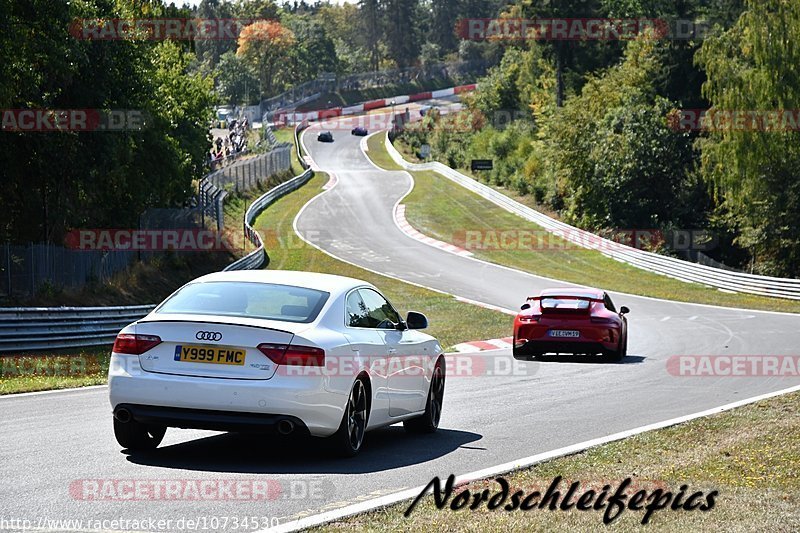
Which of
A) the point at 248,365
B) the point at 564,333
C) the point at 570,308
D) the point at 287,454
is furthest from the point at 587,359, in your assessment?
the point at 248,365

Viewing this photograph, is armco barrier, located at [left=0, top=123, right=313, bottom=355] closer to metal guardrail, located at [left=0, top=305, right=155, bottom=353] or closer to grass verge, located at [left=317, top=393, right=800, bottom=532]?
metal guardrail, located at [left=0, top=305, right=155, bottom=353]

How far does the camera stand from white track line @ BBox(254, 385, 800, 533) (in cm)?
684

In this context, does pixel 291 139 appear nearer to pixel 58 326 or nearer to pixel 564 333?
pixel 58 326

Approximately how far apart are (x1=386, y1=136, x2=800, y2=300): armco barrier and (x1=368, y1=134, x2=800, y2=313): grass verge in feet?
1.38

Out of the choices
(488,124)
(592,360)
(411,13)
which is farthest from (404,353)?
(411,13)

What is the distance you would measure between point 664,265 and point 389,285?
1368cm

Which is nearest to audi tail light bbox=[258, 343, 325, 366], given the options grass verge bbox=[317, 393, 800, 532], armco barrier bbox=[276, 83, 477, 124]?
grass verge bbox=[317, 393, 800, 532]

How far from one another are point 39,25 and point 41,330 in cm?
773

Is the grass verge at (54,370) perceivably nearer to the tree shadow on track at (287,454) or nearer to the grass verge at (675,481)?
the tree shadow on track at (287,454)

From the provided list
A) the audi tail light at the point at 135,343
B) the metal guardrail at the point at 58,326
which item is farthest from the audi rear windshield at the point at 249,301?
the metal guardrail at the point at 58,326

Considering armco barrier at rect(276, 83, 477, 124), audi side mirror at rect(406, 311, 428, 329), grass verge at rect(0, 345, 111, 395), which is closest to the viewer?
audi side mirror at rect(406, 311, 428, 329)

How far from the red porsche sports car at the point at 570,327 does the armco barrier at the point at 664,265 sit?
2421cm

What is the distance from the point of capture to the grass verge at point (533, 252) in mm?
44562

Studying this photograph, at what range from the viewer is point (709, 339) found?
26.4m
